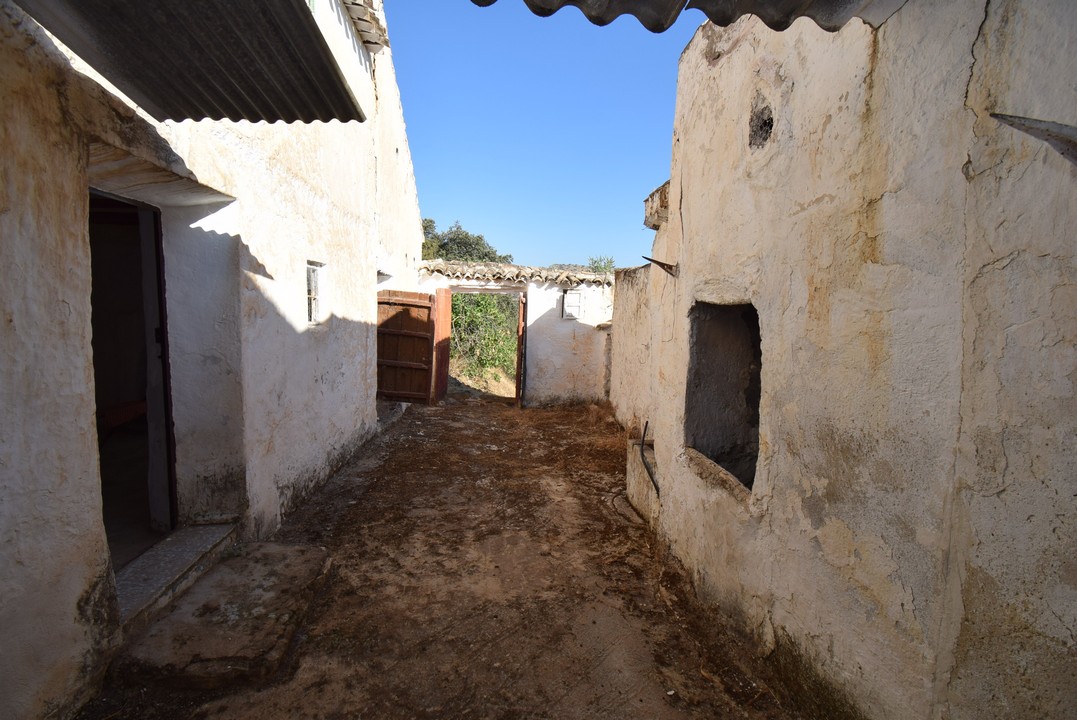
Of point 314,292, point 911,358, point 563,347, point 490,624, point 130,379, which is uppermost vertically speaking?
point 314,292

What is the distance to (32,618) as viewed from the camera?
2.19 metres

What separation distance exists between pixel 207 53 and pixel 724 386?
143 inches

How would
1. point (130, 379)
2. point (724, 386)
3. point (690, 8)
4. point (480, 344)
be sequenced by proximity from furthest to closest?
point (480, 344), point (130, 379), point (724, 386), point (690, 8)

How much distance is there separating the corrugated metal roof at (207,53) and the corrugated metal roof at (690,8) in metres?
0.95

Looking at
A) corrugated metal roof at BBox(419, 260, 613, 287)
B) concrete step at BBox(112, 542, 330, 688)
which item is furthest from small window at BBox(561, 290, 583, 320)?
concrete step at BBox(112, 542, 330, 688)

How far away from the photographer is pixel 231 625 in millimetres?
3023

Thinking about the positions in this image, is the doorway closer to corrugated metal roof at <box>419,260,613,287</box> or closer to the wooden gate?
corrugated metal roof at <box>419,260,613,287</box>

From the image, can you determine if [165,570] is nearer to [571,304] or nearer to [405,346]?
[405,346]

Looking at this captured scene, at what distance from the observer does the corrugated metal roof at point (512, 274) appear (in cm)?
1129

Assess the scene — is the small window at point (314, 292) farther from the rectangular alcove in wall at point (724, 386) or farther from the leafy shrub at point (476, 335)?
the leafy shrub at point (476, 335)

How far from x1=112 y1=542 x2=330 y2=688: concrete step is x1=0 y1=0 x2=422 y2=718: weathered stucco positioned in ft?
0.82

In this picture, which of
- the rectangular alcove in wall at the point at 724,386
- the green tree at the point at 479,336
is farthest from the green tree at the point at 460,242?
the rectangular alcove in wall at the point at 724,386

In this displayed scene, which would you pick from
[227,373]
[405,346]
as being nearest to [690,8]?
[227,373]

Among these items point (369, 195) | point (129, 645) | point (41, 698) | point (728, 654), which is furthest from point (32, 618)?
point (369, 195)
